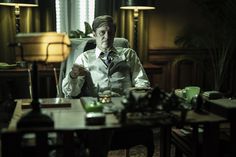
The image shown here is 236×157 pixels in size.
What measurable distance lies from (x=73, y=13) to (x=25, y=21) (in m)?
0.56

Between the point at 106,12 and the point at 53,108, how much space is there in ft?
7.46

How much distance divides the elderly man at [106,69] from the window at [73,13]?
4.65ft

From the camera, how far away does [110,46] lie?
2662 mm

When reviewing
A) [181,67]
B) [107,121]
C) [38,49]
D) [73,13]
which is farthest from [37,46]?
[181,67]

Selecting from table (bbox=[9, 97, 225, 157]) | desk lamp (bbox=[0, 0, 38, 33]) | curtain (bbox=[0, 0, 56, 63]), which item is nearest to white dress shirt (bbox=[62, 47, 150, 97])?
table (bbox=[9, 97, 225, 157])

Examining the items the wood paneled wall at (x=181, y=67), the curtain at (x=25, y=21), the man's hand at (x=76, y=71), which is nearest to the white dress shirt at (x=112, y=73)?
the man's hand at (x=76, y=71)

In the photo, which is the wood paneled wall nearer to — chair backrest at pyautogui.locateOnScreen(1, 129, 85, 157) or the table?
the table

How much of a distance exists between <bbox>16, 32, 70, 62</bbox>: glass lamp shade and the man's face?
925mm

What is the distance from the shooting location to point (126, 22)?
4.09 meters

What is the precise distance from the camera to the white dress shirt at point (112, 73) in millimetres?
2615

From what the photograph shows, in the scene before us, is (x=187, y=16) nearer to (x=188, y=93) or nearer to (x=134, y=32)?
(x=134, y=32)

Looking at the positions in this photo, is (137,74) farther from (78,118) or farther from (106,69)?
(78,118)

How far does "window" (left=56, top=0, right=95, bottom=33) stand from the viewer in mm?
4051

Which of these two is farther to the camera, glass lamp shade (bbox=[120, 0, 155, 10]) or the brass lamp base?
glass lamp shade (bbox=[120, 0, 155, 10])
